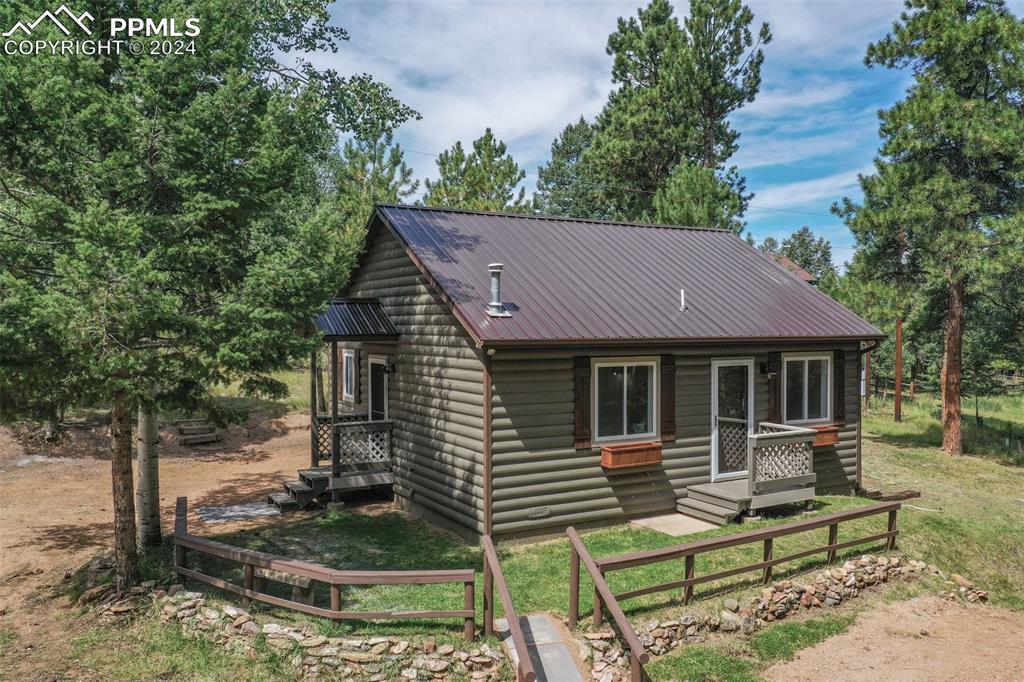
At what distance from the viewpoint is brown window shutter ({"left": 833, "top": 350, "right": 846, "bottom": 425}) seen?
13.8 m

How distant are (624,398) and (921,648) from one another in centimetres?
540

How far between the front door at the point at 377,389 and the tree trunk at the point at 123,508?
6022mm

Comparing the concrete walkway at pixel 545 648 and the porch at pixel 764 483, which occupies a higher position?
the porch at pixel 764 483

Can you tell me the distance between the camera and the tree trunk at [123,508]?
8.52m

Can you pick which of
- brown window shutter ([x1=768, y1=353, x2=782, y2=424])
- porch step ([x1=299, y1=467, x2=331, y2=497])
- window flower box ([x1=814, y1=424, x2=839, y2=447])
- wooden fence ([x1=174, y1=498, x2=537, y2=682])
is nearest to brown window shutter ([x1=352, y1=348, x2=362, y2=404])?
porch step ([x1=299, y1=467, x2=331, y2=497])

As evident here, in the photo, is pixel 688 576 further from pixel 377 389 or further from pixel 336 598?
pixel 377 389

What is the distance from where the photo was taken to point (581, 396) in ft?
36.1

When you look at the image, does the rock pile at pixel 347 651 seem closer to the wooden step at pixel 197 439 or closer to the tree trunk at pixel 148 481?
the tree trunk at pixel 148 481

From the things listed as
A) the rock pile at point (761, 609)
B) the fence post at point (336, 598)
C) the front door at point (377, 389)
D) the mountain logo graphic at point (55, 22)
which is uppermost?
the mountain logo graphic at point (55, 22)

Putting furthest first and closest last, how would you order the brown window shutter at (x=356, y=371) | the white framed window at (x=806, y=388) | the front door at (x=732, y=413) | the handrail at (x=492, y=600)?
the brown window shutter at (x=356, y=371)
the white framed window at (x=806, y=388)
the front door at (x=732, y=413)
the handrail at (x=492, y=600)

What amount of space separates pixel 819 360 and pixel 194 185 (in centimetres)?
1207

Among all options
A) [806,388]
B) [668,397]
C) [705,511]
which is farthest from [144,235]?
[806,388]

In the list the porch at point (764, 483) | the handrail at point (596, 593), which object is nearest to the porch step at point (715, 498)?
the porch at point (764, 483)

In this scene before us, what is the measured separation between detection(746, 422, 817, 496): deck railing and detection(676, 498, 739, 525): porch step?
590mm
